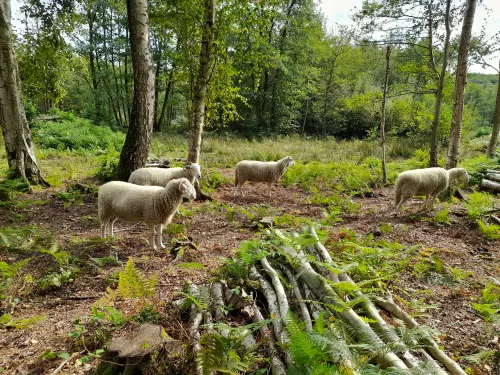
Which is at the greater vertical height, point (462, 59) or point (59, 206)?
point (462, 59)

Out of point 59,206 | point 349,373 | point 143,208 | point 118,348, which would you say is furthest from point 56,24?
point 349,373

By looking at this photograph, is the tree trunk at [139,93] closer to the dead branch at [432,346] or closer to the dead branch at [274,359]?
the dead branch at [274,359]

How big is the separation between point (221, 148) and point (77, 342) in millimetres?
16021

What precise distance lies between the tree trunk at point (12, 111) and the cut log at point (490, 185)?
15205 millimetres

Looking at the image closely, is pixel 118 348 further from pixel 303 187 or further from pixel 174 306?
pixel 303 187

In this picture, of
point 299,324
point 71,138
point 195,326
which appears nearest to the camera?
point 299,324

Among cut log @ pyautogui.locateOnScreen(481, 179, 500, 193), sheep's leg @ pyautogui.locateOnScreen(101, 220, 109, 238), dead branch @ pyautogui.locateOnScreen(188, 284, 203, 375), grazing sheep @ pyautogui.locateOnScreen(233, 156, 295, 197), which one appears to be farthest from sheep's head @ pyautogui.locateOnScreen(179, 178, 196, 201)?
cut log @ pyautogui.locateOnScreen(481, 179, 500, 193)

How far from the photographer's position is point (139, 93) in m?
7.93

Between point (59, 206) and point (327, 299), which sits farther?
point (59, 206)

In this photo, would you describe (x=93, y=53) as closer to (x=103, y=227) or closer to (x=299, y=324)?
(x=103, y=227)

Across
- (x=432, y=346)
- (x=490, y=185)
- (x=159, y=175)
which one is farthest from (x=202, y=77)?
(x=490, y=185)

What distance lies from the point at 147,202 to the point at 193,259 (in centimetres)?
132

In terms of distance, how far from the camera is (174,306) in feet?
9.98

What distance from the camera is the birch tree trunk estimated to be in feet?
23.3
